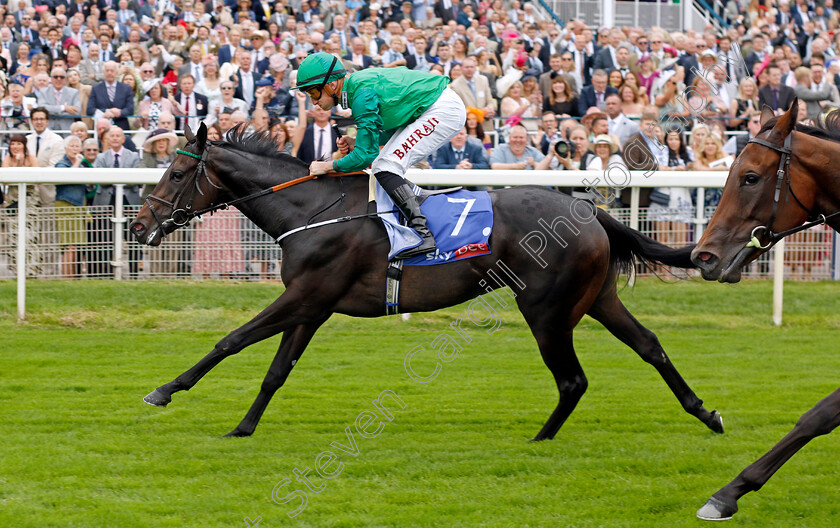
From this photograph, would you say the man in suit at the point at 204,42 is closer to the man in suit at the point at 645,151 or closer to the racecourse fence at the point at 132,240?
the racecourse fence at the point at 132,240

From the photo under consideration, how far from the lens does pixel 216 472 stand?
468 centimetres

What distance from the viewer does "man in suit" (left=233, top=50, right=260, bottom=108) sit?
11742mm

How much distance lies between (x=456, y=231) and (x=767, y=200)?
1709mm

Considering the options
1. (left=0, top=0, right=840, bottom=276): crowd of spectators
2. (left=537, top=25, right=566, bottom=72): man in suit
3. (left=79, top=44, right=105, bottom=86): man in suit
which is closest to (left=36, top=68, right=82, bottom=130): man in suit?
(left=0, top=0, right=840, bottom=276): crowd of spectators

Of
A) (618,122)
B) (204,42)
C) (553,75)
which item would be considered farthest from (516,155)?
(204,42)

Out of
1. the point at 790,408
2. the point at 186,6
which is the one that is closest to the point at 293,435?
the point at 790,408

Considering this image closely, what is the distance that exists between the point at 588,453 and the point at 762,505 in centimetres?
100

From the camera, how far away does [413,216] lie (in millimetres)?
5203

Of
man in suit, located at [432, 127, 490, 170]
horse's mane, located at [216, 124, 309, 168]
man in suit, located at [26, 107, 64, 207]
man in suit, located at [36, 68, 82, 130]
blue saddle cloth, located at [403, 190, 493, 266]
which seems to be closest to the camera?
blue saddle cloth, located at [403, 190, 493, 266]

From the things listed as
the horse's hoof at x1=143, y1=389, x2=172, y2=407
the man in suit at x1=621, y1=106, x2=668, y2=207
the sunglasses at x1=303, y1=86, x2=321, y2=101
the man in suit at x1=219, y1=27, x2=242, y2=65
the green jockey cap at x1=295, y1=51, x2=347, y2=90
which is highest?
the green jockey cap at x1=295, y1=51, x2=347, y2=90

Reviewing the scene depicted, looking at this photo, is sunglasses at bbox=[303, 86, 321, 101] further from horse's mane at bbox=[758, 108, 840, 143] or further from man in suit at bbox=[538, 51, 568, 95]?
man in suit at bbox=[538, 51, 568, 95]

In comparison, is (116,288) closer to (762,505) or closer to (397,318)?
(397,318)

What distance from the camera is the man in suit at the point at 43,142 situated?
943 centimetres

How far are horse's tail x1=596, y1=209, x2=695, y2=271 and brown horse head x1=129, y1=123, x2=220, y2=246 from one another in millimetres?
2157
